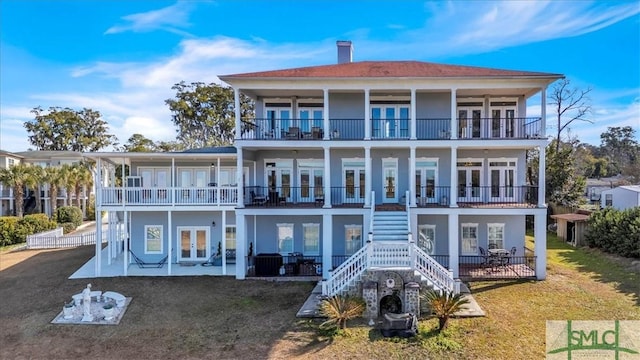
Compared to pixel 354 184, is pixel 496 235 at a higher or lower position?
lower

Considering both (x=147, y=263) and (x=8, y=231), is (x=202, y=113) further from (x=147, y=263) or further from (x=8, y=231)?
(x=147, y=263)

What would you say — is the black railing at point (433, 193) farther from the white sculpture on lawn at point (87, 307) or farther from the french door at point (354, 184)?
the white sculpture on lawn at point (87, 307)

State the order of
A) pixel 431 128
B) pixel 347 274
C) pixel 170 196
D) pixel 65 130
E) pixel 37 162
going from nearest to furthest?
1. pixel 347 274
2. pixel 170 196
3. pixel 431 128
4. pixel 37 162
5. pixel 65 130

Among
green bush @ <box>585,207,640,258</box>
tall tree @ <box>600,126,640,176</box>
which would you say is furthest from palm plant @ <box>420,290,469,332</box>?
tall tree @ <box>600,126,640,176</box>

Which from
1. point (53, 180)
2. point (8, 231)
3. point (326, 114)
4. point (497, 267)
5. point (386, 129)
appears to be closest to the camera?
point (326, 114)

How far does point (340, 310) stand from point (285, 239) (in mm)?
7747

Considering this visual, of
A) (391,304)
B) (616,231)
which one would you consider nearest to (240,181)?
(391,304)

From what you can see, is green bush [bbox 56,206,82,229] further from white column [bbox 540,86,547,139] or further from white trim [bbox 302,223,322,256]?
white column [bbox 540,86,547,139]

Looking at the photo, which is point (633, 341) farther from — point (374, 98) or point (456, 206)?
point (374, 98)

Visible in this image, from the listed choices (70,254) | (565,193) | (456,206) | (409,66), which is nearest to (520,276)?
(456,206)

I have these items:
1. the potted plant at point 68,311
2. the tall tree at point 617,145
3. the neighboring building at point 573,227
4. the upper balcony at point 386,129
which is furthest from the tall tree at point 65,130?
the tall tree at point 617,145

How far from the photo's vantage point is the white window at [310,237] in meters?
18.8

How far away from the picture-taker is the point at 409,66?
62.5ft

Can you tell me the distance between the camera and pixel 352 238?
18578mm
